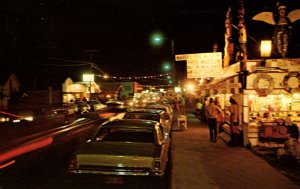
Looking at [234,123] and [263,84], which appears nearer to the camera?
[263,84]

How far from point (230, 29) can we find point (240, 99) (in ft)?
18.0

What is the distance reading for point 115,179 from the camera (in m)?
6.21

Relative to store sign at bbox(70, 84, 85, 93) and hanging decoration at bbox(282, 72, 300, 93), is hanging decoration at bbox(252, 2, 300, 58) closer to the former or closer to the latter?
hanging decoration at bbox(282, 72, 300, 93)

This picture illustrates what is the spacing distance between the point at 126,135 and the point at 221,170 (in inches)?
121

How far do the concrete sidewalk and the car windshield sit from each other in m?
1.27

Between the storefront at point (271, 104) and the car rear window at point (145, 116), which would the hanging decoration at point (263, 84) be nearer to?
the storefront at point (271, 104)

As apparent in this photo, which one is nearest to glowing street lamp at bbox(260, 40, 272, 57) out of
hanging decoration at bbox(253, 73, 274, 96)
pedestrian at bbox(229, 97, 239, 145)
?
hanging decoration at bbox(253, 73, 274, 96)

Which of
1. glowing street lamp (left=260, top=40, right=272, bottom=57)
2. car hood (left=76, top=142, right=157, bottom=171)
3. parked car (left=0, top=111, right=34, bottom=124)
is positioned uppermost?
glowing street lamp (left=260, top=40, right=272, bottom=57)

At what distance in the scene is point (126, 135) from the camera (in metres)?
8.32

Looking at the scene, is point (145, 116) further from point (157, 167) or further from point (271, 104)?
point (157, 167)

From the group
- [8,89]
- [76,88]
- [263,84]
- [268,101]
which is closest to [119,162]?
[263,84]

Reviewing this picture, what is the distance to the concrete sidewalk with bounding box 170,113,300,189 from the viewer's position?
8.23 metres

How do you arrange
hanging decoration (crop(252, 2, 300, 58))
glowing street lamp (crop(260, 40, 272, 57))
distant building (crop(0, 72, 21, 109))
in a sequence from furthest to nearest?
distant building (crop(0, 72, 21, 109)) < glowing street lamp (crop(260, 40, 272, 57)) < hanging decoration (crop(252, 2, 300, 58))

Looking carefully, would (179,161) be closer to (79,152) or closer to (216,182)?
(216,182)
